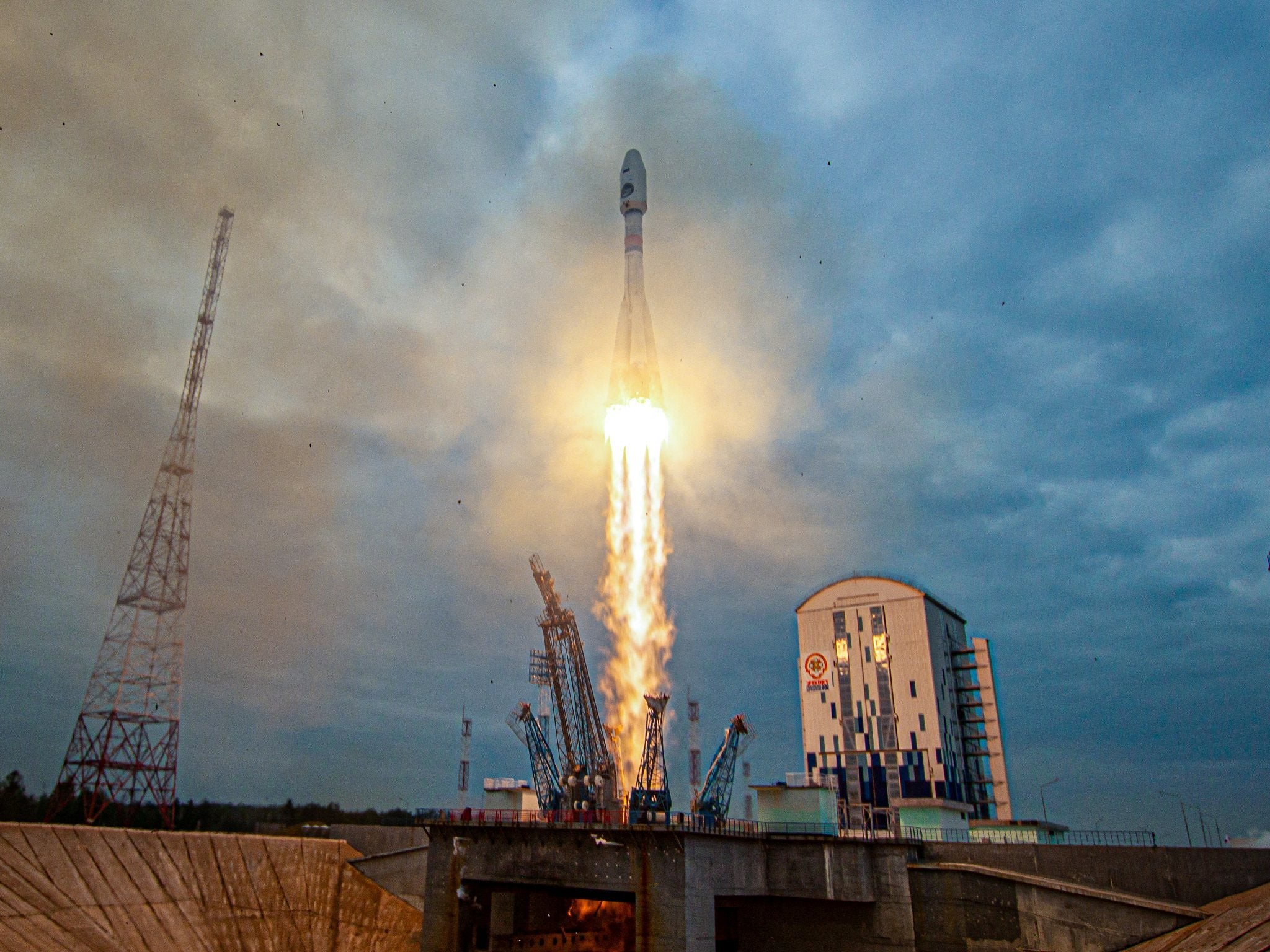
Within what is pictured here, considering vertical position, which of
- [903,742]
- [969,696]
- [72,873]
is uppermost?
[969,696]

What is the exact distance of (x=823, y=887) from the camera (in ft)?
133

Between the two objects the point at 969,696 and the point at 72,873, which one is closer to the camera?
the point at 72,873

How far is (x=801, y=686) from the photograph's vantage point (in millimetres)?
78375

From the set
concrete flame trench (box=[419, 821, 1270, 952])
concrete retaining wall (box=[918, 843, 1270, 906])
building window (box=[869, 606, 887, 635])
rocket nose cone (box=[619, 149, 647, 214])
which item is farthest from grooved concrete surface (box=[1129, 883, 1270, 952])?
rocket nose cone (box=[619, 149, 647, 214])

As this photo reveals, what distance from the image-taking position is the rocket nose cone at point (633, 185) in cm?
5709

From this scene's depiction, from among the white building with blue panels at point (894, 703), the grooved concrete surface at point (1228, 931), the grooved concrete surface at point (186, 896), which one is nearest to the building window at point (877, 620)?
the white building with blue panels at point (894, 703)

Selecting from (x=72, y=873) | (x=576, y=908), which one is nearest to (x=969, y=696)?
(x=576, y=908)

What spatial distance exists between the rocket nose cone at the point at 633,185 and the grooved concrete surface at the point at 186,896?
51.5 meters

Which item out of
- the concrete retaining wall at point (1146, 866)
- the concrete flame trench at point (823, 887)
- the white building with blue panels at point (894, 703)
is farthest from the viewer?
the white building with blue panels at point (894, 703)

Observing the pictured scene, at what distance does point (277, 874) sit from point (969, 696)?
6653 centimetres

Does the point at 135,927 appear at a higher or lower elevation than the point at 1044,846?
lower

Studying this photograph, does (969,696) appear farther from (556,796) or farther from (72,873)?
(72,873)

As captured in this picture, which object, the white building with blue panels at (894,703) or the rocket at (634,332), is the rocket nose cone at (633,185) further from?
the white building with blue panels at (894,703)

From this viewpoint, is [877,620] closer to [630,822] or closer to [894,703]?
[894,703]
